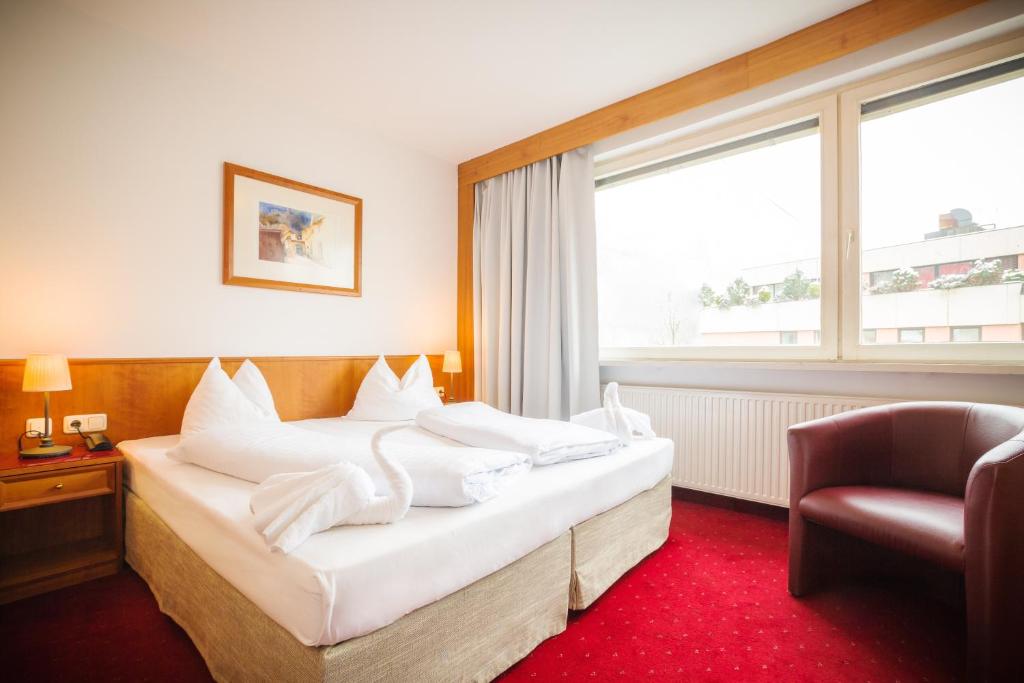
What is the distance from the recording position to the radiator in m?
2.77

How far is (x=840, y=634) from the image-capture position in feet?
5.87

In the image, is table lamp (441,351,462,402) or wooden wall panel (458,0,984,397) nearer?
wooden wall panel (458,0,984,397)

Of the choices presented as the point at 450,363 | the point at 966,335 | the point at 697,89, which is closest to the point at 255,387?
the point at 450,363

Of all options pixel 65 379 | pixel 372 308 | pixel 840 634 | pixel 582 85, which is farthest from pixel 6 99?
pixel 840 634

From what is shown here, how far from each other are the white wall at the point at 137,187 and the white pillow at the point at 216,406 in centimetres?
41

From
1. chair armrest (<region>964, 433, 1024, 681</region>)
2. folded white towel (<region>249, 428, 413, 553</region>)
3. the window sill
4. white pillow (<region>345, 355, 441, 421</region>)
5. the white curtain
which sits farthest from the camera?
the white curtain

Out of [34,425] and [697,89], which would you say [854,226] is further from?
[34,425]

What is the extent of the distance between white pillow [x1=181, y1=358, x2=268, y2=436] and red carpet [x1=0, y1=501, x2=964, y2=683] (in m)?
0.74

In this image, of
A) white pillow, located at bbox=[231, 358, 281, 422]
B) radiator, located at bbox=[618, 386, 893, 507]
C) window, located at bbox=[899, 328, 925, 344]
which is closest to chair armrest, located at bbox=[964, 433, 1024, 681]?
radiator, located at bbox=[618, 386, 893, 507]

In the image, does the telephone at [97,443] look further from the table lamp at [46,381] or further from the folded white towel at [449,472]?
the folded white towel at [449,472]

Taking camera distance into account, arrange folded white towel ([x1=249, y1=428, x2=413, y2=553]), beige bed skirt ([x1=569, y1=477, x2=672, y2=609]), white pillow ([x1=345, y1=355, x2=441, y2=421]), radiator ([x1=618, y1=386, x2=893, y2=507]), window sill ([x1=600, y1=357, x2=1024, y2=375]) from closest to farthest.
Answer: folded white towel ([x1=249, y1=428, x2=413, y2=553]) < beige bed skirt ([x1=569, y1=477, x2=672, y2=609]) < window sill ([x1=600, y1=357, x2=1024, y2=375]) < radiator ([x1=618, y1=386, x2=893, y2=507]) < white pillow ([x1=345, y1=355, x2=441, y2=421])

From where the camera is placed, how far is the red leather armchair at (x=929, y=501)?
1.39 meters

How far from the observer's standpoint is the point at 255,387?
9.50ft

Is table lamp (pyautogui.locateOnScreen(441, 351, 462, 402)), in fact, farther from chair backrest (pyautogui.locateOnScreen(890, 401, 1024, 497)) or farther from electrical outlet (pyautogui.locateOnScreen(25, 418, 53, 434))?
chair backrest (pyautogui.locateOnScreen(890, 401, 1024, 497))
